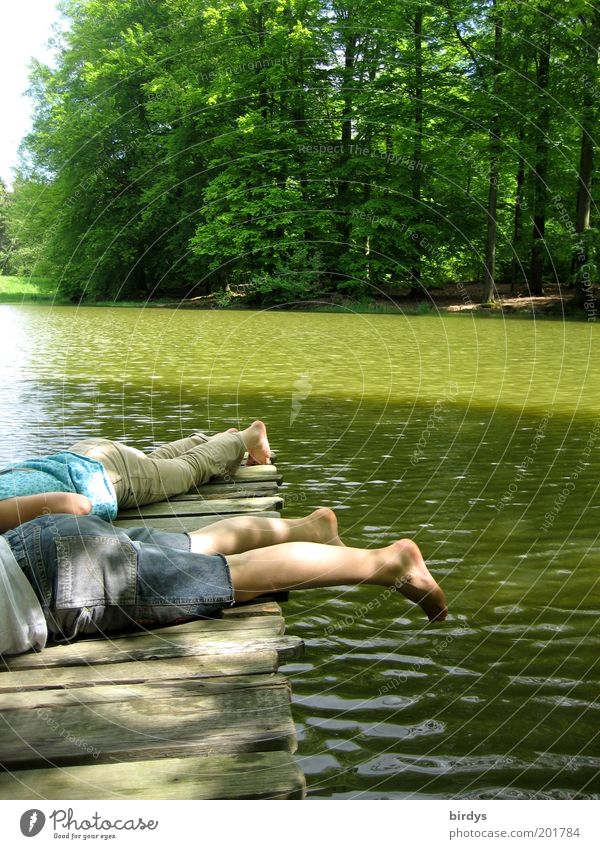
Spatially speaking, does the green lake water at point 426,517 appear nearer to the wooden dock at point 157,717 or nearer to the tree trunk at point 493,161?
the wooden dock at point 157,717

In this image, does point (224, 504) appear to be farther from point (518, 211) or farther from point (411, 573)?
point (518, 211)

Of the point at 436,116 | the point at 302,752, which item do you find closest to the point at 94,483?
the point at 302,752

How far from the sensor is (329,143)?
2220 centimetres

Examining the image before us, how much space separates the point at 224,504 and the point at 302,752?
2.66m

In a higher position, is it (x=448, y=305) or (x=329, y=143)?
(x=329, y=143)

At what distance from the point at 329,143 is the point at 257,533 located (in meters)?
19.9

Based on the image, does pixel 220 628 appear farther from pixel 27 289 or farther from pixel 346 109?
pixel 27 289

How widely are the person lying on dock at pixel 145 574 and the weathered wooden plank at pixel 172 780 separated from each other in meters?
0.83

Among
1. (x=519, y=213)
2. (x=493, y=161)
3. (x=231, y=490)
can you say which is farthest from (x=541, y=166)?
(x=231, y=490)

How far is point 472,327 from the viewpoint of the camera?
2323 centimetres

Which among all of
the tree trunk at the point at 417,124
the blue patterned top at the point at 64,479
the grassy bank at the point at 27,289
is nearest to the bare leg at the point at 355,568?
the blue patterned top at the point at 64,479

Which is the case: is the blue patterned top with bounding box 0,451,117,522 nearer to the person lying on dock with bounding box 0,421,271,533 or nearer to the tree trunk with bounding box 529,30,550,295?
the person lying on dock with bounding box 0,421,271,533

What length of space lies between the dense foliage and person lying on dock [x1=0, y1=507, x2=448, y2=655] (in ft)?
39.3

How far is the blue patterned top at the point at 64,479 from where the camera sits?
414 cm
